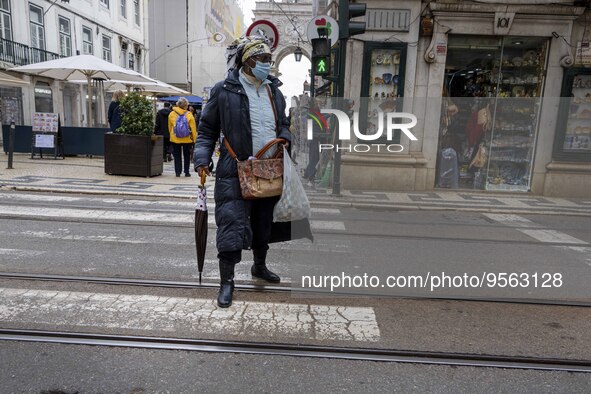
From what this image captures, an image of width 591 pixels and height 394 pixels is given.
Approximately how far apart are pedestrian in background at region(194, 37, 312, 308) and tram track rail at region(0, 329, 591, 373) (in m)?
0.65

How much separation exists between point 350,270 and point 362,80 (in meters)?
6.97

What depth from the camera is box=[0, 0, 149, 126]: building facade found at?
20078mm

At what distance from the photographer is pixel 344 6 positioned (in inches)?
332

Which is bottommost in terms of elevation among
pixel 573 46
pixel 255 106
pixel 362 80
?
pixel 255 106

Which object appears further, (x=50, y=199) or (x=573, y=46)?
(x=573, y=46)

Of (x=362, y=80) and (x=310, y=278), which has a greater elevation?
(x=362, y=80)

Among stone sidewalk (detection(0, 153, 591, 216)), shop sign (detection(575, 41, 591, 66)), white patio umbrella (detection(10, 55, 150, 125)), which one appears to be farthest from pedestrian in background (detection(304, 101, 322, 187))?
white patio umbrella (detection(10, 55, 150, 125))

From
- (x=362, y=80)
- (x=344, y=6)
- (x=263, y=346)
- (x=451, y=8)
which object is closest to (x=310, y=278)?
(x=263, y=346)

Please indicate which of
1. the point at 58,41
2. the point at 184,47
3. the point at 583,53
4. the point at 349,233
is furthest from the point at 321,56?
the point at 184,47

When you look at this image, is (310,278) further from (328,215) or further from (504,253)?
(504,253)

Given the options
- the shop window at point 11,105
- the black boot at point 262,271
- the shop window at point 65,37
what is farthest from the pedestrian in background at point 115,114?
the shop window at point 65,37

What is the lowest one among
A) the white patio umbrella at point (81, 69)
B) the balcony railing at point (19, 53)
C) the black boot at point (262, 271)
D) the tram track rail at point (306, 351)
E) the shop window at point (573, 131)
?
the tram track rail at point (306, 351)

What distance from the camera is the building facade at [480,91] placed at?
421 centimetres

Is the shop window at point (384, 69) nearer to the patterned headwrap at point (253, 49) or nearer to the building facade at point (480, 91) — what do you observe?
the building facade at point (480, 91)
